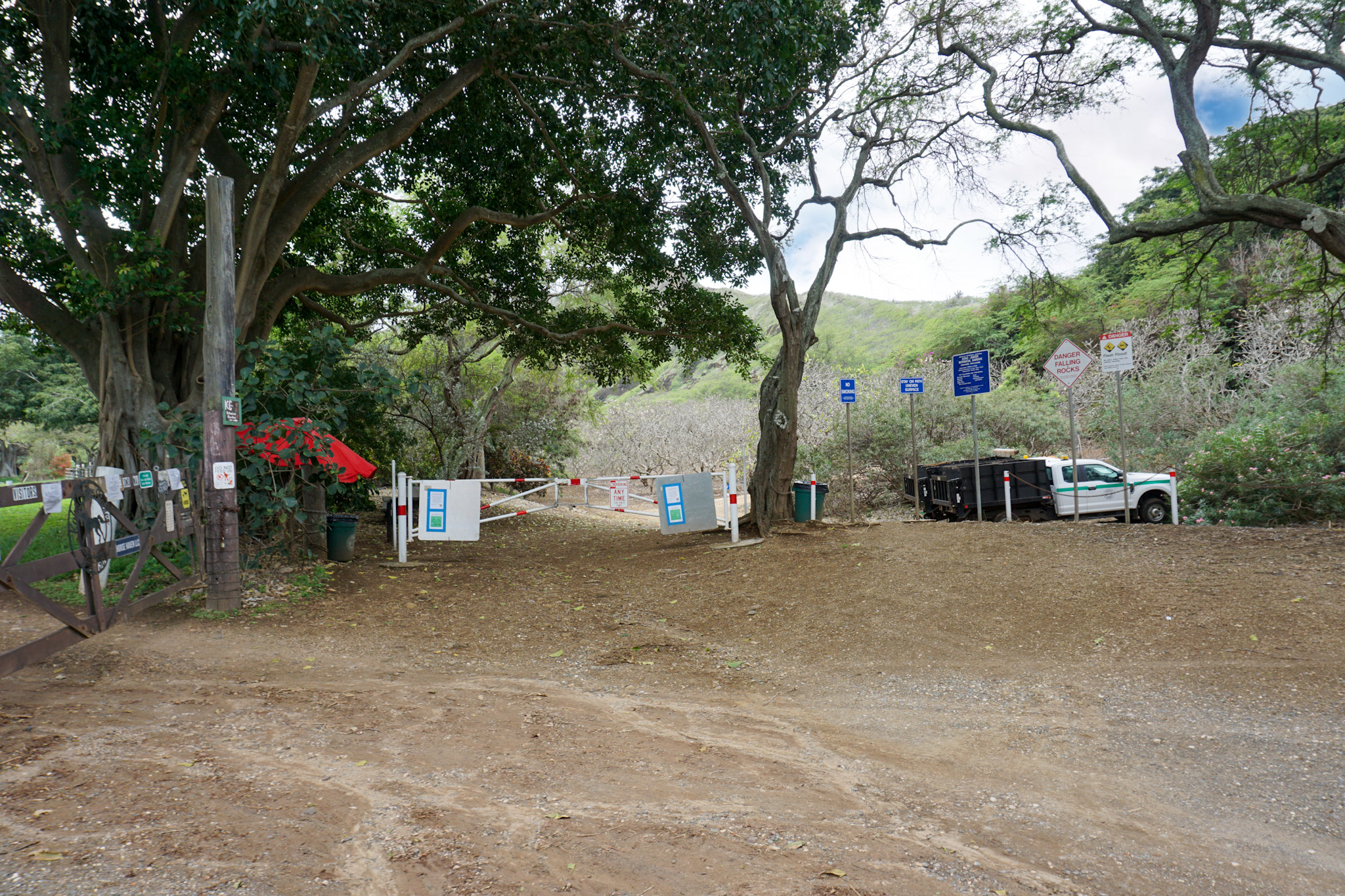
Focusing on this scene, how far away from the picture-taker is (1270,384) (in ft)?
59.3

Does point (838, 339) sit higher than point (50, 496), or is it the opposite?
point (838, 339)

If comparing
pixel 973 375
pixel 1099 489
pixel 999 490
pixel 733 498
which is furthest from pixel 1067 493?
pixel 733 498

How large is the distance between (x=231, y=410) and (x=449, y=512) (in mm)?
4360

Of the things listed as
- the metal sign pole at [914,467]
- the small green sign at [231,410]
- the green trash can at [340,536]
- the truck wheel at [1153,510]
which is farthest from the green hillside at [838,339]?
the small green sign at [231,410]

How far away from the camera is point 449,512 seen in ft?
39.7

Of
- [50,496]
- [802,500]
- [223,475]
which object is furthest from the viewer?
[802,500]

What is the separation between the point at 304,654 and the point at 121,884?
4.11 meters

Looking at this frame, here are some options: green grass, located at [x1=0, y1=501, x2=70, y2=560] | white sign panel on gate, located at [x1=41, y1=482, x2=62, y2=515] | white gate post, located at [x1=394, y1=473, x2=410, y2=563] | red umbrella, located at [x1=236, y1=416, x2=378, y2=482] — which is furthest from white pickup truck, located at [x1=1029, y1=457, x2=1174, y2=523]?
green grass, located at [x1=0, y1=501, x2=70, y2=560]

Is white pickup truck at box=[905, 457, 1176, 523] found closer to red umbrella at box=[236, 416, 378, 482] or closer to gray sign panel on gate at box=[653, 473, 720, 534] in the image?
gray sign panel on gate at box=[653, 473, 720, 534]

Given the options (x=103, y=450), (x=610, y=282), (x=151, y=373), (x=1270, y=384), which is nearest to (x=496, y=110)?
(x=610, y=282)

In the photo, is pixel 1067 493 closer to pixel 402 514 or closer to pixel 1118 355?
pixel 1118 355

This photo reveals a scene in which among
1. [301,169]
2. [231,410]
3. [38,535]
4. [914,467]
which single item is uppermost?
[301,169]

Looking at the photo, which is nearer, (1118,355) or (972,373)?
(1118,355)

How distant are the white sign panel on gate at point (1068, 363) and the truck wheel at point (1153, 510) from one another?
4.44 meters
